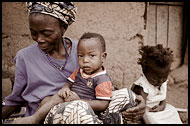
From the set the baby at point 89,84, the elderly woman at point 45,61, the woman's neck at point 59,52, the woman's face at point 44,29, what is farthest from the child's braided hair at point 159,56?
the woman's face at point 44,29

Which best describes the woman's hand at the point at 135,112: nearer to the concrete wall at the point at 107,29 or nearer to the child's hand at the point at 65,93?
the child's hand at the point at 65,93

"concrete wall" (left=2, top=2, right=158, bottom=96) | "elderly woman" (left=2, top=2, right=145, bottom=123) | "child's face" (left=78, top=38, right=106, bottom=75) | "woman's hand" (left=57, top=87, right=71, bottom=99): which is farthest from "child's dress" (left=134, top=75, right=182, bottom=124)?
"woman's hand" (left=57, top=87, right=71, bottom=99)

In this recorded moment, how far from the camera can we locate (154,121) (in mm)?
2451

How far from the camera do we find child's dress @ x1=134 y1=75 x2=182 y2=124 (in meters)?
2.49

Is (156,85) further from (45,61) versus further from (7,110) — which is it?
(7,110)

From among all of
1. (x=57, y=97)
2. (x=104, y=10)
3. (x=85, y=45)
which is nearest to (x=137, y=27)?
(x=104, y=10)

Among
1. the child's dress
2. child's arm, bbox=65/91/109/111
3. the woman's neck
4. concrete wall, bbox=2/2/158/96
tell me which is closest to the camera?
child's arm, bbox=65/91/109/111

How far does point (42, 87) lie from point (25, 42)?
3.70 feet

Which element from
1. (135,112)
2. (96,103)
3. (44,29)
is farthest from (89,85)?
(44,29)

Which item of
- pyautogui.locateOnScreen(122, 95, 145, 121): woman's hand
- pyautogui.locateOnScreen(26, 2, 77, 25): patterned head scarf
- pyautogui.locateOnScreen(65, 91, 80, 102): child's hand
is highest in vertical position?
pyautogui.locateOnScreen(26, 2, 77, 25): patterned head scarf

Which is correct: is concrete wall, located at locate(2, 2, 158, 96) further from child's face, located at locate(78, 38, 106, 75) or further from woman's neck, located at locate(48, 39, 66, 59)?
child's face, located at locate(78, 38, 106, 75)

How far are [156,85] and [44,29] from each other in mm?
1378

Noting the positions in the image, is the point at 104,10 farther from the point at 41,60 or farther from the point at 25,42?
the point at 41,60

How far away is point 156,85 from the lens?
267cm
